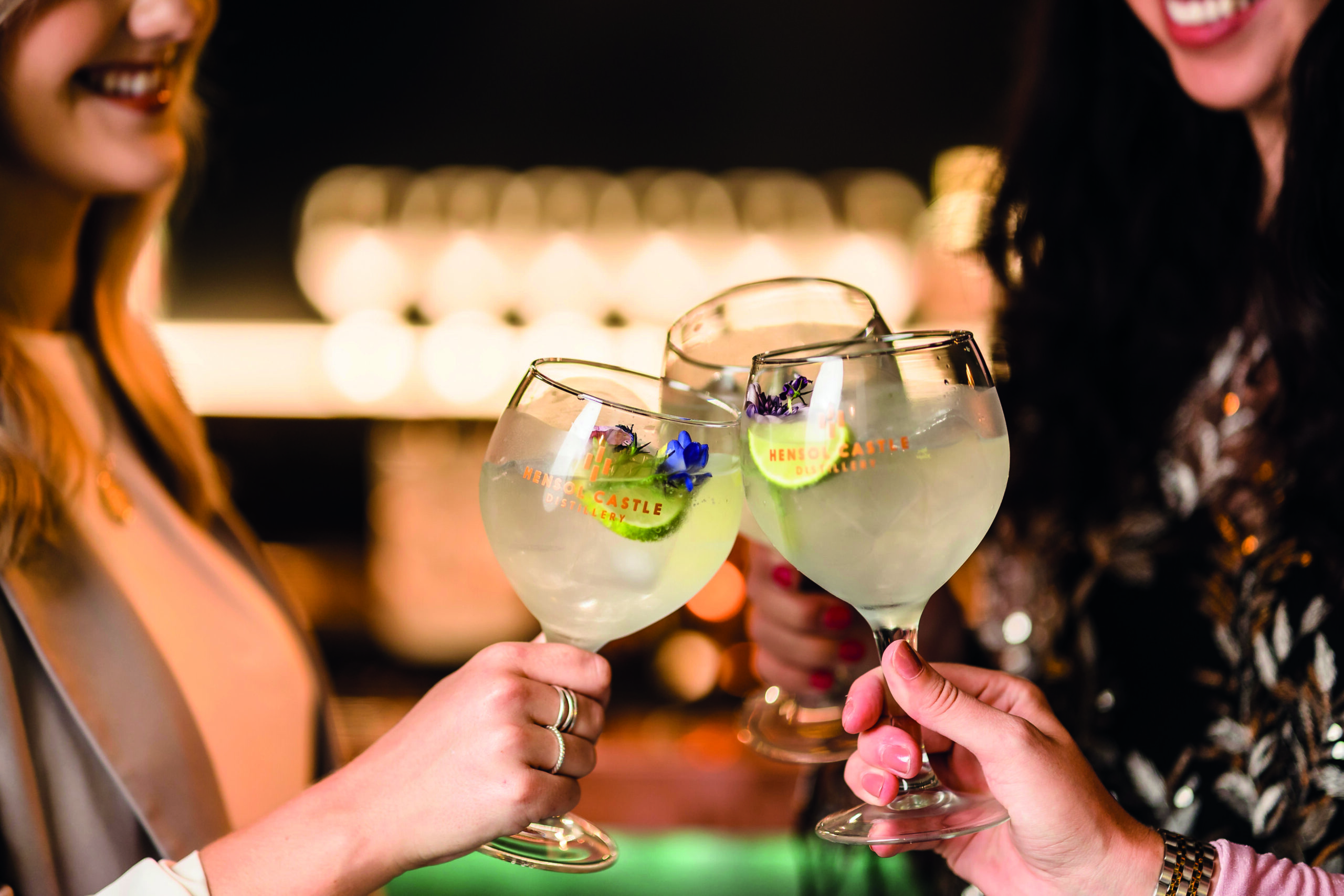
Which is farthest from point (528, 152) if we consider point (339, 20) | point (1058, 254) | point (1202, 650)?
point (1202, 650)

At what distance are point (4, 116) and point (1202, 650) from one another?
58.8 inches

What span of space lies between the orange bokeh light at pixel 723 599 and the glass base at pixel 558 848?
7.43ft

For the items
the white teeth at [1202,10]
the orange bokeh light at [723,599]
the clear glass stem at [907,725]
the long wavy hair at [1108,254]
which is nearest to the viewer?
the clear glass stem at [907,725]

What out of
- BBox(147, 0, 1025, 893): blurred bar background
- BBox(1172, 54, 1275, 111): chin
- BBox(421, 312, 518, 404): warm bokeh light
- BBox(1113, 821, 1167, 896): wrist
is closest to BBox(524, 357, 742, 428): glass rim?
BBox(1113, 821, 1167, 896): wrist

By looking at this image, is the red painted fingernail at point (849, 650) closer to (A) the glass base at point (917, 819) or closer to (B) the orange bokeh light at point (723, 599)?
(A) the glass base at point (917, 819)

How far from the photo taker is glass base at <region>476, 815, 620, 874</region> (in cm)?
87

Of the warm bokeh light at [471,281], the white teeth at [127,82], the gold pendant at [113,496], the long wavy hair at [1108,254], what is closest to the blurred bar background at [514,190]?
the warm bokeh light at [471,281]

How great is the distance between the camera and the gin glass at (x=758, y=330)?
1099 mm

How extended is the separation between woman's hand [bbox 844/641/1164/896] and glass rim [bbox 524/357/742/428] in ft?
0.78

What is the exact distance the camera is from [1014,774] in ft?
2.66

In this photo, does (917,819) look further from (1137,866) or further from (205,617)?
(205,617)

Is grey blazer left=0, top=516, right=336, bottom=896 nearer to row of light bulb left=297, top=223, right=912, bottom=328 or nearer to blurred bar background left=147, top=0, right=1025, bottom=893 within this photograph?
blurred bar background left=147, top=0, right=1025, bottom=893

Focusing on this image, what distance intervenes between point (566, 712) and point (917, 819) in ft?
0.97

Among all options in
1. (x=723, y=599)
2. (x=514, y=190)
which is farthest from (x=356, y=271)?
(x=723, y=599)
